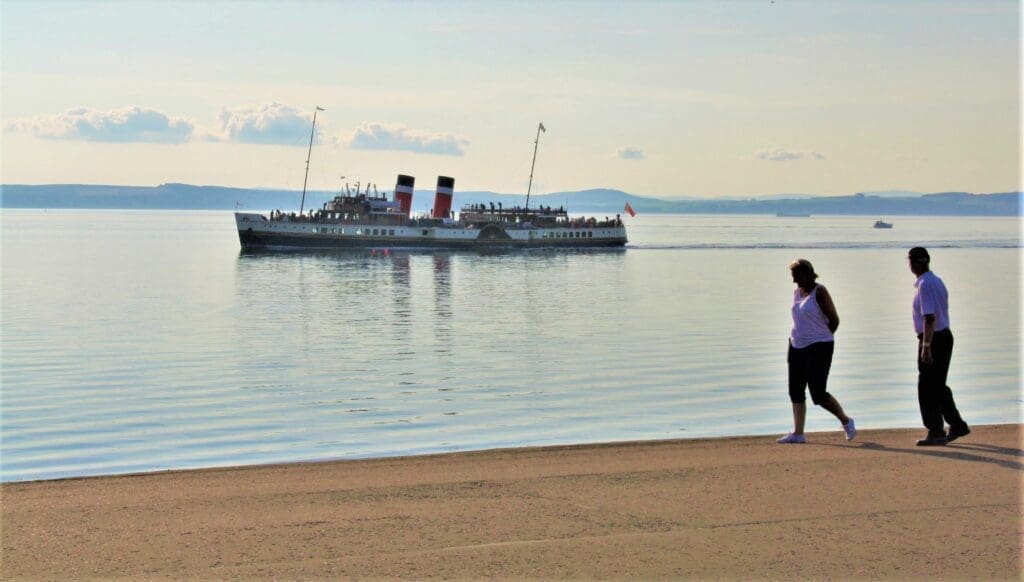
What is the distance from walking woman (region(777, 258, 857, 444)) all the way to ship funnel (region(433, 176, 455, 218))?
89004mm

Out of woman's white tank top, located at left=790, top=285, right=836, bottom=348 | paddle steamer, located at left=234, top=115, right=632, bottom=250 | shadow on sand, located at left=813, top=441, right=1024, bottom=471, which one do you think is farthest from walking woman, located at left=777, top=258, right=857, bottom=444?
paddle steamer, located at left=234, top=115, right=632, bottom=250

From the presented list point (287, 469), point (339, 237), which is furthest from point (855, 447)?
point (339, 237)

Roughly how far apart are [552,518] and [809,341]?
4175 millimetres

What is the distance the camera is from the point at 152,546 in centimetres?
810

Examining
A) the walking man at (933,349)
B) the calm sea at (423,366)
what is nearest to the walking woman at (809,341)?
the walking man at (933,349)

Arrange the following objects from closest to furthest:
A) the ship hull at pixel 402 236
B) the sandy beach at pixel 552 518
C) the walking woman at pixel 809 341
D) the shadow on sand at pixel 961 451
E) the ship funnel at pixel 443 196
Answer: the sandy beach at pixel 552 518
the shadow on sand at pixel 961 451
the walking woman at pixel 809 341
the ship hull at pixel 402 236
the ship funnel at pixel 443 196

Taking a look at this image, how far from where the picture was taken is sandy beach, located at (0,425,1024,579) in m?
7.59

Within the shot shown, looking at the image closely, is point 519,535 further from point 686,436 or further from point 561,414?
point 561,414

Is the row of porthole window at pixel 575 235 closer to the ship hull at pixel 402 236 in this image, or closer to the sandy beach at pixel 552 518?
the ship hull at pixel 402 236

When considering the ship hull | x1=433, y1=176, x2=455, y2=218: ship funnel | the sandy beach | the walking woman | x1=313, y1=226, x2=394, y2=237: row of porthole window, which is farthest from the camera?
x1=433, y1=176, x2=455, y2=218: ship funnel

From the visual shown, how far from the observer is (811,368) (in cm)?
1188

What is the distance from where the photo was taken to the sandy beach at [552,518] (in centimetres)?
759

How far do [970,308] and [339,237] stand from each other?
59.4m

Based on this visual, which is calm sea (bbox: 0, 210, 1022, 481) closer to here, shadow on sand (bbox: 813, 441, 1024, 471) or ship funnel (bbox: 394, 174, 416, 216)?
shadow on sand (bbox: 813, 441, 1024, 471)
